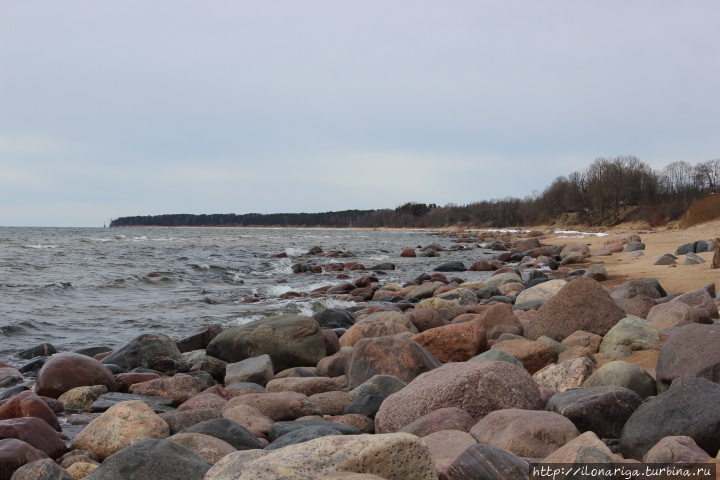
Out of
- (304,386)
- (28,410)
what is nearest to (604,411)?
(304,386)

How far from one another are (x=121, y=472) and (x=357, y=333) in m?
4.71

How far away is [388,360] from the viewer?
535 cm

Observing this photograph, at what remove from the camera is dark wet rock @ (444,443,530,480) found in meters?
2.67

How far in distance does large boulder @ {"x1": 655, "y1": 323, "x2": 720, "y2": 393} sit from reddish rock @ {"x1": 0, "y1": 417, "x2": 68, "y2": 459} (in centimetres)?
452

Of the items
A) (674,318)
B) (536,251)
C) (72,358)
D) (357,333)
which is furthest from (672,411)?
(536,251)

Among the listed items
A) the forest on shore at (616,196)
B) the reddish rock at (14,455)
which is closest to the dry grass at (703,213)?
the forest on shore at (616,196)

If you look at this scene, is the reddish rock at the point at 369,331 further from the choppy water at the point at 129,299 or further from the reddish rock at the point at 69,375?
the choppy water at the point at 129,299

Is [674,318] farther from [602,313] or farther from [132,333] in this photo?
[132,333]

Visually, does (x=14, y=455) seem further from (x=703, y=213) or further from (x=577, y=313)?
(x=703, y=213)

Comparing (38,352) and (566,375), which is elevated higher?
(566,375)

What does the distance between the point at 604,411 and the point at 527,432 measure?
64cm

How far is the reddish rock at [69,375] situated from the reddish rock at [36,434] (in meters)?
1.73

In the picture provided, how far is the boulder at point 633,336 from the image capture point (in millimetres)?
5656

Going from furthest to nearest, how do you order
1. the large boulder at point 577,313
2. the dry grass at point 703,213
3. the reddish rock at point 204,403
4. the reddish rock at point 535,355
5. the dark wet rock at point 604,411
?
the dry grass at point 703,213
the large boulder at point 577,313
the reddish rock at point 535,355
the reddish rock at point 204,403
the dark wet rock at point 604,411
